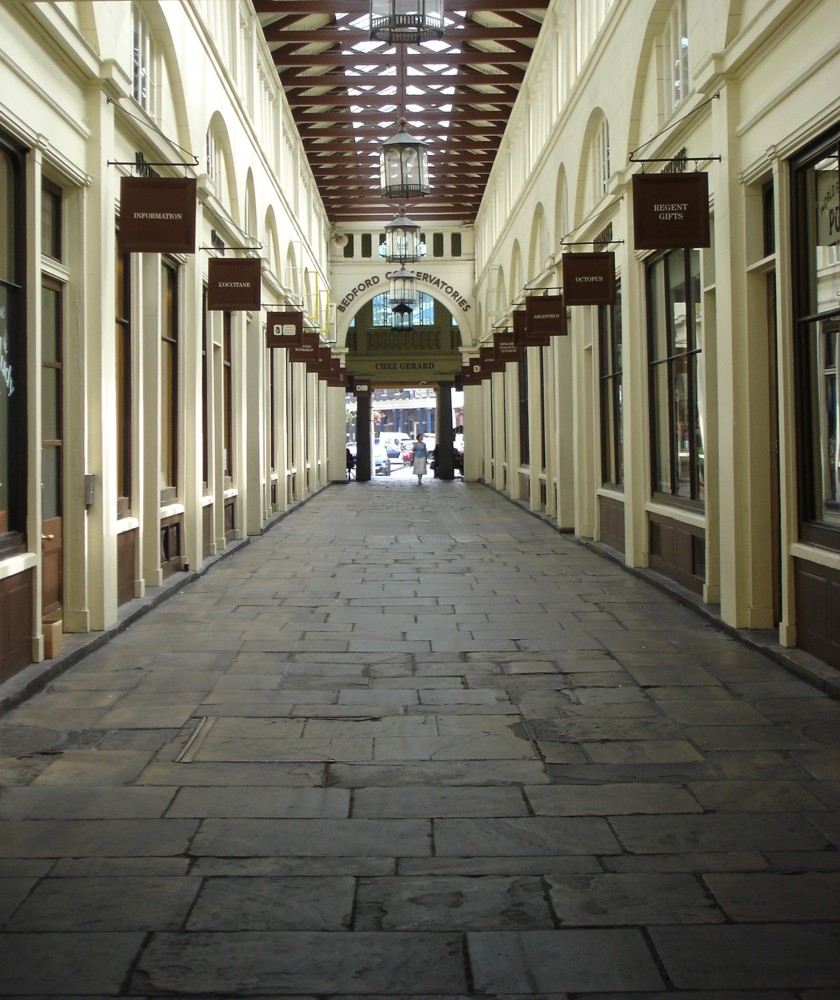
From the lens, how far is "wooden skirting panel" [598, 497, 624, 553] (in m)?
13.4

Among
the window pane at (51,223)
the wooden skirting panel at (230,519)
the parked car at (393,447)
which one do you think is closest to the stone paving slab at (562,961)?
the window pane at (51,223)

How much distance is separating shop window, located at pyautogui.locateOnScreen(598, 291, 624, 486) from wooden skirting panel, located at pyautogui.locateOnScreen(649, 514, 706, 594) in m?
2.07

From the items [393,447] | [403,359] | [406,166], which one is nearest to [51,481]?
[406,166]

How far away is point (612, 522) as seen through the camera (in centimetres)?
1397

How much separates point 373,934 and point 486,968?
40 cm

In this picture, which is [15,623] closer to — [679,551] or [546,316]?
[679,551]

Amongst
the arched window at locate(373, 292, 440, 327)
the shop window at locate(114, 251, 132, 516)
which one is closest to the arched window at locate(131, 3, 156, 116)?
the shop window at locate(114, 251, 132, 516)

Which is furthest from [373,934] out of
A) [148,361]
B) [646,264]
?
[646,264]

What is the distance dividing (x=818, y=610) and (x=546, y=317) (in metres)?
8.75

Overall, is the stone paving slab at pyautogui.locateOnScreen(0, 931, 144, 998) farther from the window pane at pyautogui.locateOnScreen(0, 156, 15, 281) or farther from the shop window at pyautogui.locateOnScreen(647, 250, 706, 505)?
the shop window at pyautogui.locateOnScreen(647, 250, 706, 505)

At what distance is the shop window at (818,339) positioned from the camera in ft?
22.0

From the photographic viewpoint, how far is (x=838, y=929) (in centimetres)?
343

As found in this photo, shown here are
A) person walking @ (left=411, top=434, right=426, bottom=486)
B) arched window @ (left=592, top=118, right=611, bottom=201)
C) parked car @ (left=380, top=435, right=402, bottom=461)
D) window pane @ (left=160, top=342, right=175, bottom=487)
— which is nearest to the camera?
window pane @ (left=160, top=342, right=175, bottom=487)

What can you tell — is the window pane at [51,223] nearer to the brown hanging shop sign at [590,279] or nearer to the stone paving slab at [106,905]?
Answer: the stone paving slab at [106,905]
